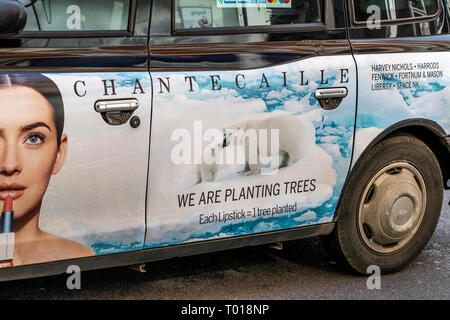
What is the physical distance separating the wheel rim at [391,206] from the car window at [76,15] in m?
1.64

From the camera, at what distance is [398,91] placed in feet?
14.0

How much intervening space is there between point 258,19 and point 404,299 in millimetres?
1661

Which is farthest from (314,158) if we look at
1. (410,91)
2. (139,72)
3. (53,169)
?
(53,169)

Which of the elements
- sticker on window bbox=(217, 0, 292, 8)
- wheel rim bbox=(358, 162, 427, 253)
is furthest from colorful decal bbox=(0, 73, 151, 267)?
wheel rim bbox=(358, 162, 427, 253)

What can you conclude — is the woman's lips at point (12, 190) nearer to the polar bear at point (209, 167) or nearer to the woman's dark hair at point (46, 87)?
→ the woman's dark hair at point (46, 87)

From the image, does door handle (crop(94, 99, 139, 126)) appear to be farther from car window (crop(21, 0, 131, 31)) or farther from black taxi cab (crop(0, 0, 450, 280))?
car window (crop(21, 0, 131, 31))

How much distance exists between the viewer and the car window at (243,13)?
3.72m

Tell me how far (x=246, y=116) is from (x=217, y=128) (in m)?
0.17

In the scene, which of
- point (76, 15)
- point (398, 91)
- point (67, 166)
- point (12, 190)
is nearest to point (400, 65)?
point (398, 91)

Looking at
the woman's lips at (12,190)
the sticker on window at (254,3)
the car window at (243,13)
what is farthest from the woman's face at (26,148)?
the sticker on window at (254,3)

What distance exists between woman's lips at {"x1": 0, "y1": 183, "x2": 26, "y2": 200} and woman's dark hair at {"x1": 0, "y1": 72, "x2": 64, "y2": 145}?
24cm

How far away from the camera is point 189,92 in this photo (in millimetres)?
3619

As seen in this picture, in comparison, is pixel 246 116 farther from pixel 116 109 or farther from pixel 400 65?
pixel 400 65

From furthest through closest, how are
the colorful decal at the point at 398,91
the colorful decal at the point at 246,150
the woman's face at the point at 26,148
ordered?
the colorful decal at the point at 398,91 < the colorful decal at the point at 246,150 < the woman's face at the point at 26,148
